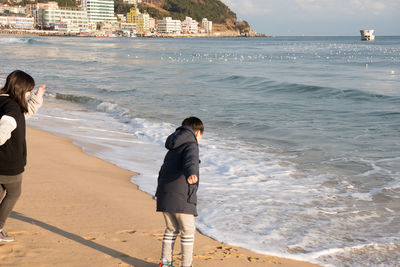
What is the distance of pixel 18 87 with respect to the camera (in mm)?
3488

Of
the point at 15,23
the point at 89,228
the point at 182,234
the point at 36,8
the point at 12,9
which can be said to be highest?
the point at 12,9

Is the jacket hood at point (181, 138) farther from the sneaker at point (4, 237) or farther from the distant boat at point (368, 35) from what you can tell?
the distant boat at point (368, 35)

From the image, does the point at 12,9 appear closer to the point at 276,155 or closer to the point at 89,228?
the point at 276,155

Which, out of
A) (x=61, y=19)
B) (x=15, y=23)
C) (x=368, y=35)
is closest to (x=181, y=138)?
(x=368, y=35)

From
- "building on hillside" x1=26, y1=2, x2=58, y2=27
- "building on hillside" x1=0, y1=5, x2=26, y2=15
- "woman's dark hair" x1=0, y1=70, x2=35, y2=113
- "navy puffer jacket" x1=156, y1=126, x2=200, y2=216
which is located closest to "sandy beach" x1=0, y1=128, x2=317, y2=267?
"navy puffer jacket" x1=156, y1=126, x2=200, y2=216

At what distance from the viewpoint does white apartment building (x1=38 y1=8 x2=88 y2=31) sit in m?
178

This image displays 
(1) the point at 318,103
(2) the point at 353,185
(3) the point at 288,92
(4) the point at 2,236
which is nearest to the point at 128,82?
(3) the point at 288,92

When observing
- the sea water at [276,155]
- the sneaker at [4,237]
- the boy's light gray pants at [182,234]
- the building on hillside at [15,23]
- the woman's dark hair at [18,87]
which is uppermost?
the building on hillside at [15,23]

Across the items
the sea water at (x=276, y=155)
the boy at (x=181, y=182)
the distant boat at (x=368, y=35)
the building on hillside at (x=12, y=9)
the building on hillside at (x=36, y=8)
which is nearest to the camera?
the boy at (x=181, y=182)

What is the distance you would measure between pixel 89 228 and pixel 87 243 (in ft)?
1.24

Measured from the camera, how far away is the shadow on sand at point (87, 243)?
145 inches

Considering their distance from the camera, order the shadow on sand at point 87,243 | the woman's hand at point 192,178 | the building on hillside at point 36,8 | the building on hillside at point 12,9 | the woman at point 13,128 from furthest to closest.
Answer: the building on hillside at point 12,9 < the building on hillside at point 36,8 < the shadow on sand at point 87,243 < the woman at point 13,128 < the woman's hand at point 192,178

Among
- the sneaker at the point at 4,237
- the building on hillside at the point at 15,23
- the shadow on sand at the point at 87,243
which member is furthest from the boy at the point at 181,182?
the building on hillside at the point at 15,23

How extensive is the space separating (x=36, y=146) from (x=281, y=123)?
7.03 metres
